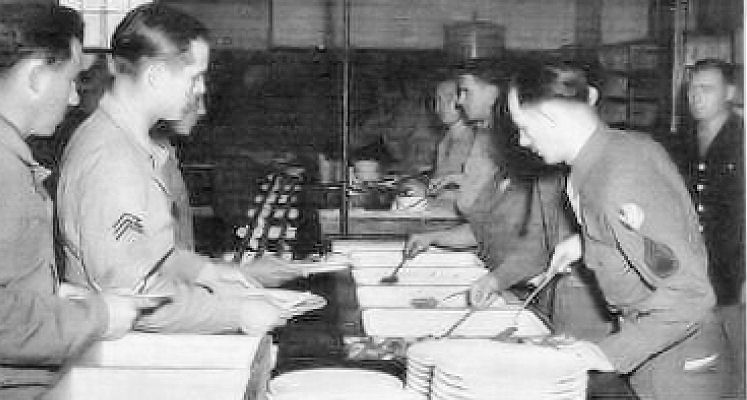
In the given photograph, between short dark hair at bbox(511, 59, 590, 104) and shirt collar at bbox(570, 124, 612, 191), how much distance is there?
0.06 metres

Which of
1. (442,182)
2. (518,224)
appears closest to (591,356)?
(518,224)

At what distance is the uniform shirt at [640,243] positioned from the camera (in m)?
1.24

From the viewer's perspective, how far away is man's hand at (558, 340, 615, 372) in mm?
1175

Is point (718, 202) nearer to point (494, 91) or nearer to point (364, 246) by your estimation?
point (494, 91)

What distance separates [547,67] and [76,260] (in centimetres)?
74

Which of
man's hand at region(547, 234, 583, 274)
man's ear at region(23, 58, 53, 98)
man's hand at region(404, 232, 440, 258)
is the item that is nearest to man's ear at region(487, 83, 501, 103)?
man's hand at region(404, 232, 440, 258)

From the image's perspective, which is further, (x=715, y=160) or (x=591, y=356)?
(x=715, y=160)


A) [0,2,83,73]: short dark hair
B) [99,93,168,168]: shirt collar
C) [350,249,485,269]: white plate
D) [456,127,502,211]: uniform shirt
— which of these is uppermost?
[0,2,83,73]: short dark hair

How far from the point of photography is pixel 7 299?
1107 mm

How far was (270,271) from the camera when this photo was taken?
1.64m

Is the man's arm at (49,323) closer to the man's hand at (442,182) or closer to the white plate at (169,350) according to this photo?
the white plate at (169,350)

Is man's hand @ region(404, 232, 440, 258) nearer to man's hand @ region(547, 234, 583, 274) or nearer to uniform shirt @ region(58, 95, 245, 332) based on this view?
man's hand @ region(547, 234, 583, 274)

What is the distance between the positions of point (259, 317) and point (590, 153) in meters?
0.55

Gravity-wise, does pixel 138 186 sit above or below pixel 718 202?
above
